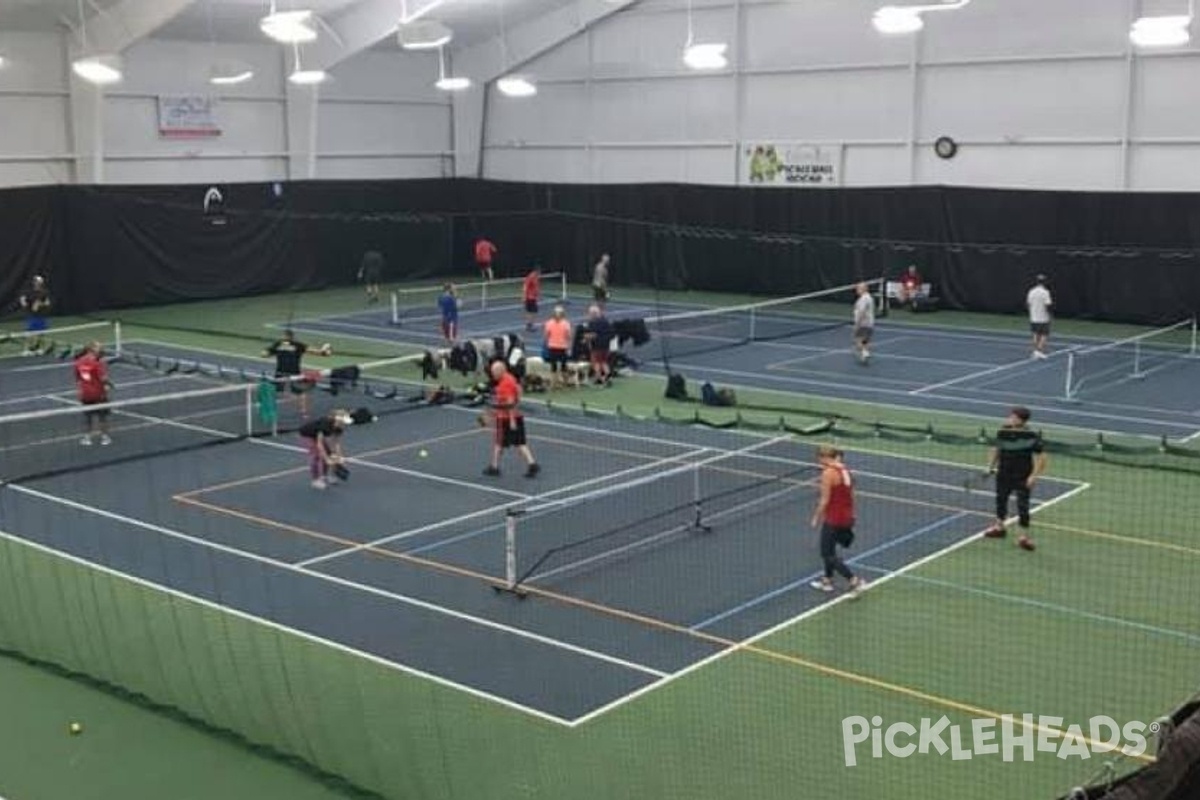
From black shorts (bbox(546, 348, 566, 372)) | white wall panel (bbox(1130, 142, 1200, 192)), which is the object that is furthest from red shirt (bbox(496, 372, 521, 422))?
white wall panel (bbox(1130, 142, 1200, 192))

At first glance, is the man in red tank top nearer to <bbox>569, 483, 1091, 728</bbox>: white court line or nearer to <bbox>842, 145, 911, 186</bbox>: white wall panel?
<bbox>569, 483, 1091, 728</bbox>: white court line

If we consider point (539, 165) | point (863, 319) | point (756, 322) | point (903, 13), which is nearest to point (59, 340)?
point (756, 322)

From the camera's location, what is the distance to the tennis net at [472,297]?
34.7m

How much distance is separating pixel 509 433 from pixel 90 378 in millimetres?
6385

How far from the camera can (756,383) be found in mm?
24844

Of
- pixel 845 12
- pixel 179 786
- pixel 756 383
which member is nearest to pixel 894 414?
pixel 756 383

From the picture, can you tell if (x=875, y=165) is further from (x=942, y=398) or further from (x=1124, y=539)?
(x=1124, y=539)

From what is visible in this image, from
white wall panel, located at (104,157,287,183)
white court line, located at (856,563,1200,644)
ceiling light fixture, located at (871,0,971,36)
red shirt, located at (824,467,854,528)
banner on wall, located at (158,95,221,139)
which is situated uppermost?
ceiling light fixture, located at (871,0,971,36)

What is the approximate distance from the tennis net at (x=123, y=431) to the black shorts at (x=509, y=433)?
4.01 metres

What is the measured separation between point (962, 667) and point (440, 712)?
429cm

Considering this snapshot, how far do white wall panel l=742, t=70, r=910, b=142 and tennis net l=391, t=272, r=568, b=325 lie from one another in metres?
7.18

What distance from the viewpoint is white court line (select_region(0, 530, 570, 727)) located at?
1089 cm
